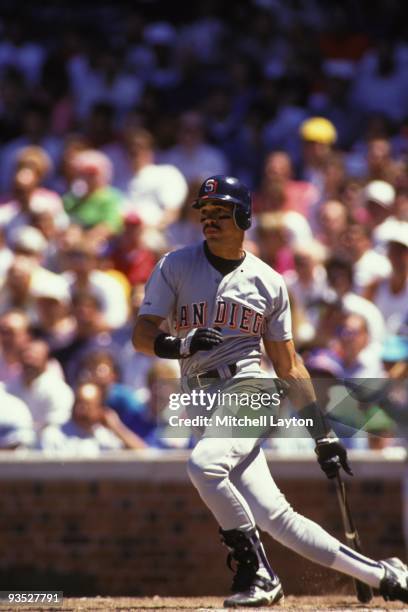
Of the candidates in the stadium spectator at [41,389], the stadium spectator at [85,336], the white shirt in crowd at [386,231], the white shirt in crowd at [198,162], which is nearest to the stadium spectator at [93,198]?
the white shirt in crowd at [198,162]

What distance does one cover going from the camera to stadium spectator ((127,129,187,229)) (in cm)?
1098

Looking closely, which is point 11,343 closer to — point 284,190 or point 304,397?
point 284,190

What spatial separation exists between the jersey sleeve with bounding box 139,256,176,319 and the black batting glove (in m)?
0.88

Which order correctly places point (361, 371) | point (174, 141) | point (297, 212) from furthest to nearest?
point (174, 141), point (297, 212), point (361, 371)

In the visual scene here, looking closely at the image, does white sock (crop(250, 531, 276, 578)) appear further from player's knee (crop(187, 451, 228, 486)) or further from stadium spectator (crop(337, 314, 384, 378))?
stadium spectator (crop(337, 314, 384, 378))

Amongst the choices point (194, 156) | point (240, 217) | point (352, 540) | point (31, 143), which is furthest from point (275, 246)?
point (240, 217)

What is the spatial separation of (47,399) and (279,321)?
10.6 feet

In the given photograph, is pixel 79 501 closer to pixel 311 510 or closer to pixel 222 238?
pixel 311 510

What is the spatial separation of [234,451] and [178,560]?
120 inches

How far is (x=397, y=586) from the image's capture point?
6012 millimetres

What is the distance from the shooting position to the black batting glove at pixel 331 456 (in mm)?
6031

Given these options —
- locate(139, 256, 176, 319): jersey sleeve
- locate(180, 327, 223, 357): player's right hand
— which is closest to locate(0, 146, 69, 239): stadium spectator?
locate(139, 256, 176, 319): jersey sleeve

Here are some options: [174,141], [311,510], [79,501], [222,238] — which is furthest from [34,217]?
[222,238]

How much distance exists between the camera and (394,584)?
6.02 meters
